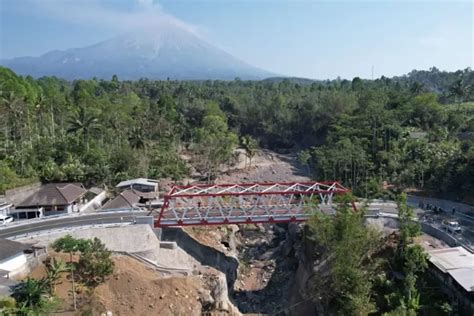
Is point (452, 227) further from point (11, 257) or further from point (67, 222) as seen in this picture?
point (11, 257)

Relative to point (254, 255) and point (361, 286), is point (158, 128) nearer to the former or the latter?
point (254, 255)

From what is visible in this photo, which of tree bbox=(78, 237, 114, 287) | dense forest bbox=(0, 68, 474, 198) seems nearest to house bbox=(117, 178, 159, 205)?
dense forest bbox=(0, 68, 474, 198)

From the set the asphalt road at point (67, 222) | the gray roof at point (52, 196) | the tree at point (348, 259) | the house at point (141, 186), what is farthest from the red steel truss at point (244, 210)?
the gray roof at point (52, 196)

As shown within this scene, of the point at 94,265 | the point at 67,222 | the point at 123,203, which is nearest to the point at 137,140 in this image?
the point at 123,203

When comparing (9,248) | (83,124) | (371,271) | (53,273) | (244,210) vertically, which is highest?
(83,124)

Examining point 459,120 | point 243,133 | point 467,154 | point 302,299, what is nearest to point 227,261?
point 302,299

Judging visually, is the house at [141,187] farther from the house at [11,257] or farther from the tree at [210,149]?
the house at [11,257]
